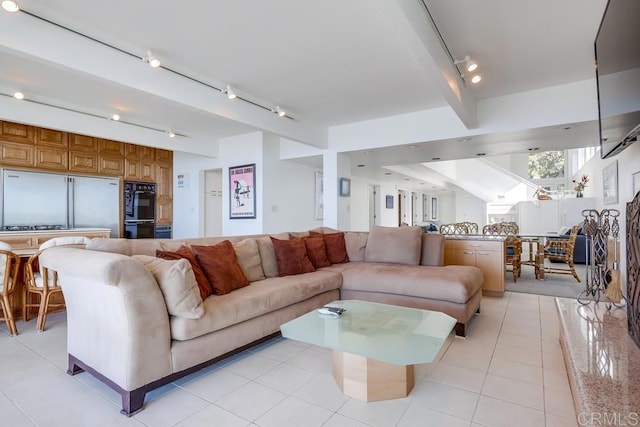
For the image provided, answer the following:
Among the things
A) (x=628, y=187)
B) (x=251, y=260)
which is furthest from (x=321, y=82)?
(x=628, y=187)

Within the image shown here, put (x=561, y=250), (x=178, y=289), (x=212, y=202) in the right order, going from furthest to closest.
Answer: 1. (x=212, y=202)
2. (x=561, y=250)
3. (x=178, y=289)

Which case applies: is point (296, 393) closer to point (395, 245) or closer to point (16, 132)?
point (395, 245)

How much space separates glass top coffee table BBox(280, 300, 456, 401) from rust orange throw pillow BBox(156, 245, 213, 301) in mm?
741

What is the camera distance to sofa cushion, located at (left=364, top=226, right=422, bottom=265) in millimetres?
3822

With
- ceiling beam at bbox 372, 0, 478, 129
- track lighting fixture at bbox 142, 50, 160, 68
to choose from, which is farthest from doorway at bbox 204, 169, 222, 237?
ceiling beam at bbox 372, 0, 478, 129

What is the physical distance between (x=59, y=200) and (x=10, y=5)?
3711 mm

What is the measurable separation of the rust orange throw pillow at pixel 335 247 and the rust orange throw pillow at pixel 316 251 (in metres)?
0.11

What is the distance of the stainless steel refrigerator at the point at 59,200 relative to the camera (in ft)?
15.3

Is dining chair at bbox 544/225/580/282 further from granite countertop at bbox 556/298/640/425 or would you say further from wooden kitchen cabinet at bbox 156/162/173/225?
wooden kitchen cabinet at bbox 156/162/173/225

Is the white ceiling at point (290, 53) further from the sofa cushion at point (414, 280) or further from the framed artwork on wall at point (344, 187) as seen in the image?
the sofa cushion at point (414, 280)

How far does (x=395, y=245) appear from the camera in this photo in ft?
12.9

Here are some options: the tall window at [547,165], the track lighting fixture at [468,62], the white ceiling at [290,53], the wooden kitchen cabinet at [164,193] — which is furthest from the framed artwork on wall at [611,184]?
the tall window at [547,165]

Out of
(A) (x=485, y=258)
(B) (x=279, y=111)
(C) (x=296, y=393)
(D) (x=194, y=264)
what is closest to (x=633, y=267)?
(C) (x=296, y=393)

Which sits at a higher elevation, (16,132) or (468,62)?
(468,62)
